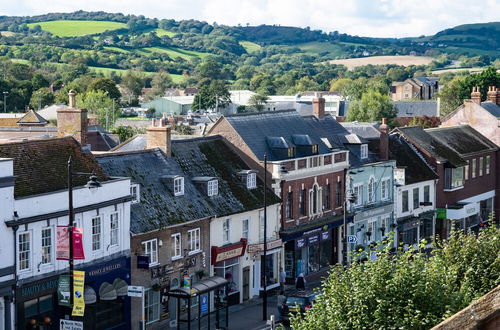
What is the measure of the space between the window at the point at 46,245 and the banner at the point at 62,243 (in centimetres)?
167

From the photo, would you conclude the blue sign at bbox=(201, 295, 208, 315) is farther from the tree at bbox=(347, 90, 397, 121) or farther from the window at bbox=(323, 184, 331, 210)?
Result: the tree at bbox=(347, 90, 397, 121)

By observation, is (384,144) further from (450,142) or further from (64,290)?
(64,290)

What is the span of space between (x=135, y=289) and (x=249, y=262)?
12.9m

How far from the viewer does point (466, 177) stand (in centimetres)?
7556

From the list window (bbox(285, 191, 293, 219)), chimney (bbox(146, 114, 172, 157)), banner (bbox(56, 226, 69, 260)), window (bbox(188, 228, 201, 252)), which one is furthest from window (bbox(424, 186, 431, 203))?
banner (bbox(56, 226, 69, 260))

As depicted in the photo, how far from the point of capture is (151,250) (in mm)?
42750

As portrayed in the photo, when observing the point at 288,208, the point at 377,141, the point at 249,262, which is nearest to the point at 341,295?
the point at 249,262

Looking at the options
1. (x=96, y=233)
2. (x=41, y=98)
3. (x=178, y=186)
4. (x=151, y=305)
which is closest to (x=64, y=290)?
(x=96, y=233)

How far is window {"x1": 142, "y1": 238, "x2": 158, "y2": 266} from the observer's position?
4238 cm

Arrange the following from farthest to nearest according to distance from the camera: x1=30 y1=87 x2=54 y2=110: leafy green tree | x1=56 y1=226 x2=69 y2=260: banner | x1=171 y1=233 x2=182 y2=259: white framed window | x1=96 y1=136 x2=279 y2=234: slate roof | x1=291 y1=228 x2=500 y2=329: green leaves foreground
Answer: x1=30 y1=87 x2=54 y2=110: leafy green tree < x1=171 y1=233 x2=182 y2=259: white framed window < x1=96 y1=136 x2=279 y2=234: slate roof < x1=56 y1=226 x2=69 y2=260: banner < x1=291 y1=228 x2=500 y2=329: green leaves foreground

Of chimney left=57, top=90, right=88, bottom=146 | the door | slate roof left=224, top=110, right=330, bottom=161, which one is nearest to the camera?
chimney left=57, top=90, right=88, bottom=146

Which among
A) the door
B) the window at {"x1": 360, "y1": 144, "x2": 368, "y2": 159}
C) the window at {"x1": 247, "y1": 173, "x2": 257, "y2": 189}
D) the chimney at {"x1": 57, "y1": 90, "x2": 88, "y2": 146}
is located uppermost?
the chimney at {"x1": 57, "y1": 90, "x2": 88, "y2": 146}

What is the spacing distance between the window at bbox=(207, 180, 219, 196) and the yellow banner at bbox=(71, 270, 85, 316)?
1462 cm

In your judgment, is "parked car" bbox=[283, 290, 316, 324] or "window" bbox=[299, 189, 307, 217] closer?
"parked car" bbox=[283, 290, 316, 324]
